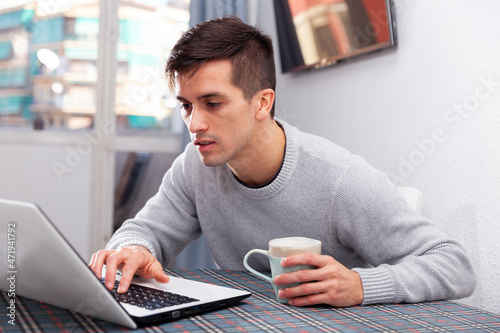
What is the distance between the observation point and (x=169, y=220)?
1.43 meters

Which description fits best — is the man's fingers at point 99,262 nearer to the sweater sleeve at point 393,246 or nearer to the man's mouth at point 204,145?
the man's mouth at point 204,145

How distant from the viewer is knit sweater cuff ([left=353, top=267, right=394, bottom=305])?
37.3 inches

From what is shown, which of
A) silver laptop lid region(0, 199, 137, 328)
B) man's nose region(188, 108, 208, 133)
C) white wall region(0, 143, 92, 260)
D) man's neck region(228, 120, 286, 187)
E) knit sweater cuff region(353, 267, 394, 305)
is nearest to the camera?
silver laptop lid region(0, 199, 137, 328)

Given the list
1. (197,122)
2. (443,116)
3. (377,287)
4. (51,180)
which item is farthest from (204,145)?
(51,180)

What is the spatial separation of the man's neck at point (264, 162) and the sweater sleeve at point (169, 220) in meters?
0.18

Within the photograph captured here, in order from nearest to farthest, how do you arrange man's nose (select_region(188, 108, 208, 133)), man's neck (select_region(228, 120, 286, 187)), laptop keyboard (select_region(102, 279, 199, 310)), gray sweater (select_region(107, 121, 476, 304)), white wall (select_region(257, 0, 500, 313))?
laptop keyboard (select_region(102, 279, 199, 310)) → gray sweater (select_region(107, 121, 476, 304)) → man's nose (select_region(188, 108, 208, 133)) → man's neck (select_region(228, 120, 286, 187)) → white wall (select_region(257, 0, 500, 313))

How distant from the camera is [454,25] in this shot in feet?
5.21

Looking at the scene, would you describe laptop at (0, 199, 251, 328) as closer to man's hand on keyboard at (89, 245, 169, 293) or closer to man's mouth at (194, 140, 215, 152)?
man's hand on keyboard at (89, 245, 169, 293)

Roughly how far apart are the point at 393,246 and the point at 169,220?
0.59 m

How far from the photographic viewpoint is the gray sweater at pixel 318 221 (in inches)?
41.3

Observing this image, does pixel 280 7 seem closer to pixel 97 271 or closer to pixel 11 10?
Answer: pixel 11 10

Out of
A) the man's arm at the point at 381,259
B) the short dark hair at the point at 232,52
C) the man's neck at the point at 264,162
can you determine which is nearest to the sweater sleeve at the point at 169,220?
the man's neck at the point at 264,162

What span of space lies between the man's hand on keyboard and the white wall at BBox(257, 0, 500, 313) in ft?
3.02

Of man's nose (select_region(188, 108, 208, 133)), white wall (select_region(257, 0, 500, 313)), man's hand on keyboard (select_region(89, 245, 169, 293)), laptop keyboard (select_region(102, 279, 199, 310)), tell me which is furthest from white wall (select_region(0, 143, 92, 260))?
laptop keyboard (select_region(102, 279, 199, 310))
